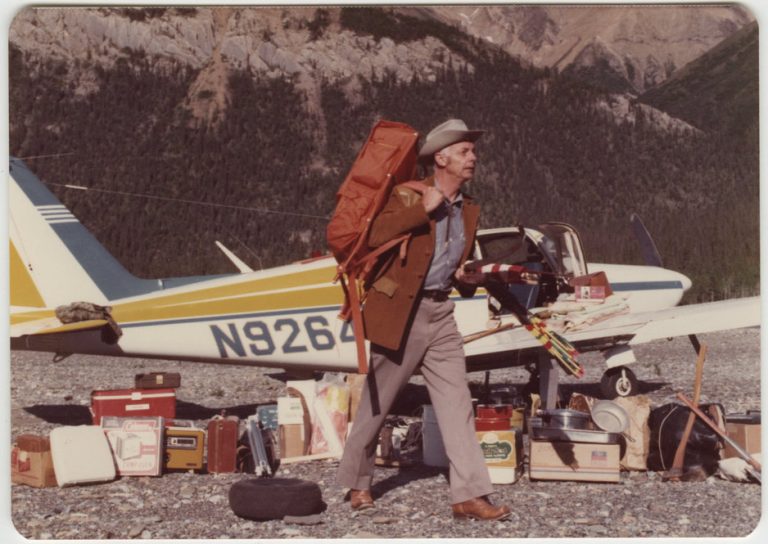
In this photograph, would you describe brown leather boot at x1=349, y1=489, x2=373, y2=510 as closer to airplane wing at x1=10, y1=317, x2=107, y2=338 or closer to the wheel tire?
the wheel tire

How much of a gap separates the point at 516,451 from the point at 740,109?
8437 mm

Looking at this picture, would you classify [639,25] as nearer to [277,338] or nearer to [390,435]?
[277,338]

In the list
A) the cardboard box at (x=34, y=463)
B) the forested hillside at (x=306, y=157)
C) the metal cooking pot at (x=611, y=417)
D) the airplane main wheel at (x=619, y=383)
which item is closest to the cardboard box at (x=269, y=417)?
the cardboard box at (x=34, y=463)

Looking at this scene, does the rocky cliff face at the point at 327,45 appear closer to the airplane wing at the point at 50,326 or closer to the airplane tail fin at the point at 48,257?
the airplane tail fin at the point at 48,257

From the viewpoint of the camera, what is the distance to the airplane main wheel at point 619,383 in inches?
363

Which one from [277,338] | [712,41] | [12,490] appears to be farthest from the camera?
[712,41]

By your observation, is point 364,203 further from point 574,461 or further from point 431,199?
point 574,461

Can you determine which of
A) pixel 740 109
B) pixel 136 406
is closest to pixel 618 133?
pixel 740 109

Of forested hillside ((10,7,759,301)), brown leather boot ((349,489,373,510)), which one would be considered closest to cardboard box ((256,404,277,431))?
brown leather boot ((349,489,373,510))

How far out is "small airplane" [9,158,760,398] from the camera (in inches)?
329

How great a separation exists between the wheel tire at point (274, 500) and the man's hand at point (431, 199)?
5.17ft

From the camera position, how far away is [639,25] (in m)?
12.1

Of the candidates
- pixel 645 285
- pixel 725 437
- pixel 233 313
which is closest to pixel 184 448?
pixel 233 313

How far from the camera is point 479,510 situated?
512 centimetres
